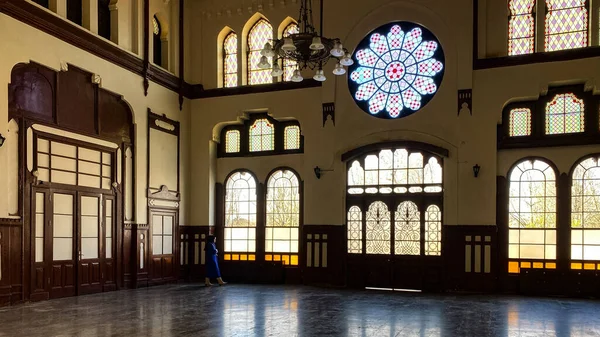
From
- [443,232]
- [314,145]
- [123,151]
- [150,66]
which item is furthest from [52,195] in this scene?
[443,232]

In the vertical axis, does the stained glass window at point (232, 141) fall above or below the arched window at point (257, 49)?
below

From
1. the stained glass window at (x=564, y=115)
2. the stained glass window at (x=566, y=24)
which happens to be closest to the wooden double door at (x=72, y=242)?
the stained glass window at (x=564, y=115)

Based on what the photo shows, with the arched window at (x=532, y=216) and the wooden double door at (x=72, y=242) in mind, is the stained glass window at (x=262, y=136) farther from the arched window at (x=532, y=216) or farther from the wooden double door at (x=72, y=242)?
the arched window at (x=532, y=216)

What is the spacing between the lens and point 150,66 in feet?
44.8

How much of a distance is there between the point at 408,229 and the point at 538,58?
4.88 metres

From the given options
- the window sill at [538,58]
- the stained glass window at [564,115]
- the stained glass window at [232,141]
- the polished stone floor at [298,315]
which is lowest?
the polished stone floor at [298,315]

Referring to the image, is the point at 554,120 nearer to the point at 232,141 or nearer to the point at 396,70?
the point at 396,70

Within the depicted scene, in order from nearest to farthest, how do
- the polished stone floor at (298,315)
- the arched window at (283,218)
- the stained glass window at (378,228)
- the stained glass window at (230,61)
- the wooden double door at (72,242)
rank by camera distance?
1. the polished stone floor at (298,315)
2. the wooden double door at (72,242)
3. the stained glass window at (378,228)
4. the arched window at (283,218)
5. the stained glass window at (230,61)

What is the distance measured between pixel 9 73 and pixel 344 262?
8378 mm

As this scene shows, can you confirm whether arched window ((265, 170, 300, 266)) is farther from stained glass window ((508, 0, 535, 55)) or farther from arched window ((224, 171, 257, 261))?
stained glass window ((508, 0, 535, 55))

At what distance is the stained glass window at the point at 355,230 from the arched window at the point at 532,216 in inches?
137

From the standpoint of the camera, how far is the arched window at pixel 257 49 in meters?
15.0

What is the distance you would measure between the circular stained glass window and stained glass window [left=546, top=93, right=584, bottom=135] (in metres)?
2.60

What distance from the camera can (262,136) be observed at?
1513 centimetres
